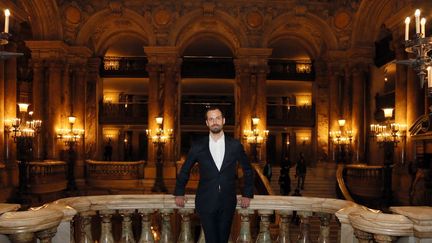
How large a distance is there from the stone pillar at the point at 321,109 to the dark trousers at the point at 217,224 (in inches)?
741

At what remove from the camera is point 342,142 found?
A: 22.0 meters

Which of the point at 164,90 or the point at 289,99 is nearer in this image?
the point at 164,90

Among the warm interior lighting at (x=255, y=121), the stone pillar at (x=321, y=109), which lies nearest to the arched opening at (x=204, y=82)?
the stone pillar at (x=321, y=109)

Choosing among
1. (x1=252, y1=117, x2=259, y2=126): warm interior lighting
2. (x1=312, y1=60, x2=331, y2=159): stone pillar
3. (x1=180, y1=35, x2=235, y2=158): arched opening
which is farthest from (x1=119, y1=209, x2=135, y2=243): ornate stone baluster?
(x1=180, y1=35, x2=235, y2=158): arched opening

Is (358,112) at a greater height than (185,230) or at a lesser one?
greater

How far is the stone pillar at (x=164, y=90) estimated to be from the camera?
893 inches

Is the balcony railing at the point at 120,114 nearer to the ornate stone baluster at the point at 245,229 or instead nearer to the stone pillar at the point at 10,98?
the stone pillar at the point at 10,98

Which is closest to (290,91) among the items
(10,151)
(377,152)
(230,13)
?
(377,152)

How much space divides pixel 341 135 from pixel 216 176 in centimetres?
1825

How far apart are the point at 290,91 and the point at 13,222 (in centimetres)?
2976

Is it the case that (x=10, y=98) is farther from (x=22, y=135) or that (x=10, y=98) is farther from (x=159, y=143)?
(x=159, y=143)

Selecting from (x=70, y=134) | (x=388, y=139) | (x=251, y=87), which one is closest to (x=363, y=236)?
(x=388, y=139)

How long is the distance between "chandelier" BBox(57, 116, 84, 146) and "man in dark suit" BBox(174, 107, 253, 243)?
16802 millimetres

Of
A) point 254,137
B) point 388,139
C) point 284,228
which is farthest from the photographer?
point 254,137
